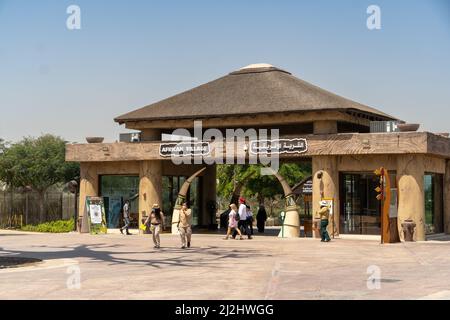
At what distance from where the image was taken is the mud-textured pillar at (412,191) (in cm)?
3478

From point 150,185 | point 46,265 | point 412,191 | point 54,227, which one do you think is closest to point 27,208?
point 54,227

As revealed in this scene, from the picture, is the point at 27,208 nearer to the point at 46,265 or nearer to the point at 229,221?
the point at 229,221

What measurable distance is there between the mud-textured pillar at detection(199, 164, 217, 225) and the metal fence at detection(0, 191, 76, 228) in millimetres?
8583

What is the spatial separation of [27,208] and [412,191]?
25.9 m

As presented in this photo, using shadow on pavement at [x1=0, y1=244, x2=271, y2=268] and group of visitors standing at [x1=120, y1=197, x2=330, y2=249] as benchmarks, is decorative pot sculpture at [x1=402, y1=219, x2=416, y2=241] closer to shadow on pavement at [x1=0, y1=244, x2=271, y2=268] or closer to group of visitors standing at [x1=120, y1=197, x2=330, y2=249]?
group of visitors standing at [x1=120, y1=197, x2=330, y2=249]

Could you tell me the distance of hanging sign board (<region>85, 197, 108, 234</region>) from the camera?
133ft

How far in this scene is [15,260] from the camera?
75.0 ft

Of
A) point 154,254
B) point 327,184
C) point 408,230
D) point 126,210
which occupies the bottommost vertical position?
point 154,254

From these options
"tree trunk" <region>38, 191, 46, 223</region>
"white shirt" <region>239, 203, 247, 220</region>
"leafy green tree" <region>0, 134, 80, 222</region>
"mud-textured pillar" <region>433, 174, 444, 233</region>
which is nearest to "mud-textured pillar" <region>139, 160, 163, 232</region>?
"white shirt" <region>239, 203, 247, 220</region>

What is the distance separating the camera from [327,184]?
1444 inches

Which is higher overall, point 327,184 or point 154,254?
point 327,184
